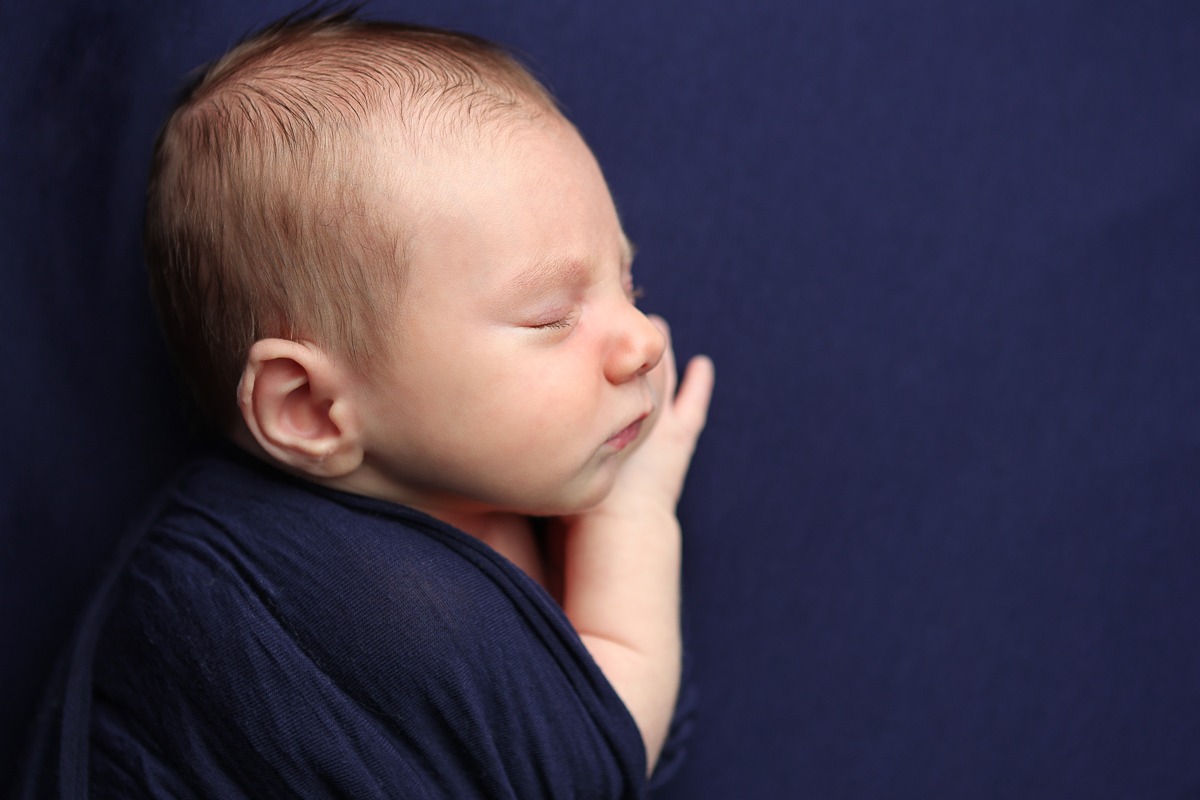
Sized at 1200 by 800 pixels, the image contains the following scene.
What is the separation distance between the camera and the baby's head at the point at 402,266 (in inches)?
30.1

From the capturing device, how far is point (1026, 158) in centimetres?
113

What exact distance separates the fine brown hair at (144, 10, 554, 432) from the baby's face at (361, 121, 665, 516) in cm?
3

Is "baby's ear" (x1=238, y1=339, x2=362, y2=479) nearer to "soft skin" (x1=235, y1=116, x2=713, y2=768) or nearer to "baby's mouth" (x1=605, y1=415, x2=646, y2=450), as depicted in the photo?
"soft skin" (x1=235, y1=116, x2=713, y2=768)

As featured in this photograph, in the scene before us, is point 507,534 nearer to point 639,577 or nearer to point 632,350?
point 639,577

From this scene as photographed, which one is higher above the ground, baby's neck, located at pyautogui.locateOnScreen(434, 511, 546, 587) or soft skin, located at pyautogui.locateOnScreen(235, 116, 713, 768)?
soft skin, located at pyautogui.locateOnScreen(235, 116, 713, 768)

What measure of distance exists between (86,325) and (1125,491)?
1.24 m

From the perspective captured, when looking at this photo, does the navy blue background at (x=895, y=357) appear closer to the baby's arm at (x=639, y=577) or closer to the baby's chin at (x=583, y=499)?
the baby's arm at (x=639, y=577)

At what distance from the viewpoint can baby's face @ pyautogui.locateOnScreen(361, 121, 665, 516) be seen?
30.1 inches

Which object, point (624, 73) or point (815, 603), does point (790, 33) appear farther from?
point (815, 603)

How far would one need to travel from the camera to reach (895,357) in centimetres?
111

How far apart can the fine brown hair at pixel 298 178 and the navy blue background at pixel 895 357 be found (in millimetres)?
213

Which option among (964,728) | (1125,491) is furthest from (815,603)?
(1125,491)

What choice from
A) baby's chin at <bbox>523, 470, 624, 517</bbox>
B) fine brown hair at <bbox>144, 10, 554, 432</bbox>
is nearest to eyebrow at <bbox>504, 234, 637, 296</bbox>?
fine brown hair at <bbox>144, 10, 554, 432</bbox>

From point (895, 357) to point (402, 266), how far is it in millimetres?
653
